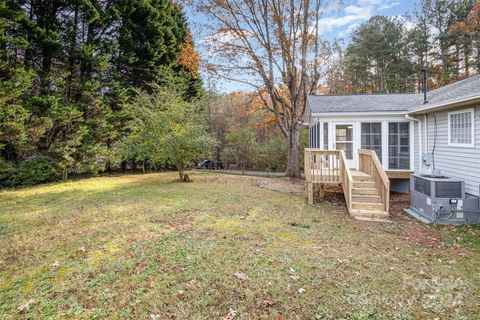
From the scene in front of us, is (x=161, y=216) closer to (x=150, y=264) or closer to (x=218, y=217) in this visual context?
(x=218, y=217)

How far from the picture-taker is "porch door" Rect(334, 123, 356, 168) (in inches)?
399

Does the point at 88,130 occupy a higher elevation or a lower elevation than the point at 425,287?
higher

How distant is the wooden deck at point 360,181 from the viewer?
6620 mm

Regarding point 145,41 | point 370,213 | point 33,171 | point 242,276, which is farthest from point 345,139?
point 145,41

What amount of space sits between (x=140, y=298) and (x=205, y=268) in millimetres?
896

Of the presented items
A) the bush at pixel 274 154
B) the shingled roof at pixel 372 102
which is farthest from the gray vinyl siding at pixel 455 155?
the bush at pixel 274 154

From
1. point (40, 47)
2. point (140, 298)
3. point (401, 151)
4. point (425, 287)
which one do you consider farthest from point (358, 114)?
point (40, 47)

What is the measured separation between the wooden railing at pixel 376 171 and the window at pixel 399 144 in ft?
6.26

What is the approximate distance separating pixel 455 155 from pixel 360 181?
8.21ft

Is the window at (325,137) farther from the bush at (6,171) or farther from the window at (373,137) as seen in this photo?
the bush at (6,171)

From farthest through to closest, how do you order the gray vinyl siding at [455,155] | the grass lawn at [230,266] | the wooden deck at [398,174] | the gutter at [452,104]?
the wooden deck at [398,174]
the gray vinyl siding at [455,155]
the gutter at [452,104]
the grass lawn at [230,266]

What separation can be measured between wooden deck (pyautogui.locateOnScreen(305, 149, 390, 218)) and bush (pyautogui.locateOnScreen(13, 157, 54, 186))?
1118 centimetres

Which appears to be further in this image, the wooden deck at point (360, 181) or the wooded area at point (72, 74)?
the wooded area at point (72, 74)

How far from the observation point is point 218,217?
5.98 m
